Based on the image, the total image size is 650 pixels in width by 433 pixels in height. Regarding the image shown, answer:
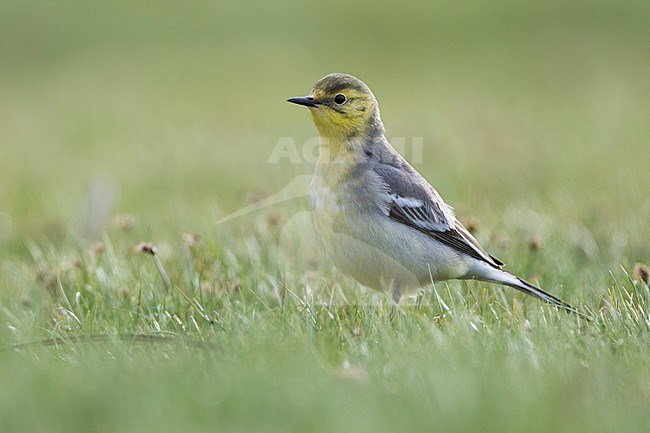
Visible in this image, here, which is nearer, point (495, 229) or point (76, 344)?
point (76, 344)

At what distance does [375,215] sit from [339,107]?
860mm

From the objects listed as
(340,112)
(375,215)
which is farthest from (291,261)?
(340,112)

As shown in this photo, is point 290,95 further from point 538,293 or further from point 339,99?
point 538,293

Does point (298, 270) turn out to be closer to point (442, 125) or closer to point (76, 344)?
point (76, 344)

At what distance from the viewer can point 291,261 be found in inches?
247

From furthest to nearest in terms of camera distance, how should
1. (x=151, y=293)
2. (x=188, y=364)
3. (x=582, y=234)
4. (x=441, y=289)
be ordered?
(x=582, y=234) < (x=441, y=289) < (x=151, y=293) < (x=188, y=364)

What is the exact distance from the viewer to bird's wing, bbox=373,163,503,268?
225 inches

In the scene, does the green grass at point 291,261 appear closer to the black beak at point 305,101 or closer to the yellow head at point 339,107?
the yellow head at point 339,107

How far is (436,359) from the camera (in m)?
4.08

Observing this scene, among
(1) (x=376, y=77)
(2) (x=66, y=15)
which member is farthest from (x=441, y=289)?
(2) (x=66, y=15)

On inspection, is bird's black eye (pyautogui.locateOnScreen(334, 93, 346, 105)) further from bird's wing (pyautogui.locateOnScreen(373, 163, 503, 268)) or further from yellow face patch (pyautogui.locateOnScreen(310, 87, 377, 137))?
bird's wing (pyautogui.locateOnScreen(373, 163, 503, 268))

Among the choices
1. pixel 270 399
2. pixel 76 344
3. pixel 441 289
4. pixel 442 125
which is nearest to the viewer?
pixel 270 399

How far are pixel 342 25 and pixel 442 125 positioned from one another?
1021cm

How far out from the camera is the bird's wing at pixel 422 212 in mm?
5723
